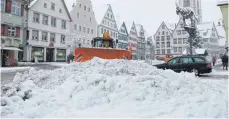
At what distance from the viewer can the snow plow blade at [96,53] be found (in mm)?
16094

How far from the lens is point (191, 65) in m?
15.6

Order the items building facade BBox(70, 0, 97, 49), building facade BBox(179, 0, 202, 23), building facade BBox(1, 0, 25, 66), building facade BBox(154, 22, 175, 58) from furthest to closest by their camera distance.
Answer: building facade BBox(179, 0, 202, 23) < building facade BBox(154, 22, 175, 58) < building facade BBox(70, 0, 97, 49) < building facade BBox(1, 0, 25, 66)

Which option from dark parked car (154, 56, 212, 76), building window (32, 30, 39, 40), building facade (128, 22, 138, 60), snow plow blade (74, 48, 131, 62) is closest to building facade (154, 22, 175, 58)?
building facade (128, 22, 138, 60)

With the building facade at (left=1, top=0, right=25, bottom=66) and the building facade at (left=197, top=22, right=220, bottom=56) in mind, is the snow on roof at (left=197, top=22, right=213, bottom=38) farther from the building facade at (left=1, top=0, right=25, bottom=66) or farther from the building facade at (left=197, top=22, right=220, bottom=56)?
the building facade at (left=1, top=0, right=25, bottom=66)

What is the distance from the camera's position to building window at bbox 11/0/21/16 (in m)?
30.0

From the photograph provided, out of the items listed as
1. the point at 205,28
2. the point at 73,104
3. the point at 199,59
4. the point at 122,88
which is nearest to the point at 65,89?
the point at 73,104

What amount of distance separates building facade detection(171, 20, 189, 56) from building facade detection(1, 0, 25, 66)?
196 ft

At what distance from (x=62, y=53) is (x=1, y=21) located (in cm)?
1561

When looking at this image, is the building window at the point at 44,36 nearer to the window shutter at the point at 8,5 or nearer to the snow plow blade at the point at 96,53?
the window shutter at the point at 8,5

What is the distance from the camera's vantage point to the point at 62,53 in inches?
1706

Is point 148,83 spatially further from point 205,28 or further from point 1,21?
point 205,28

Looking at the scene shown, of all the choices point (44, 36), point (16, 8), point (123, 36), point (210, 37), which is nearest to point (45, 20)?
point (44, 36)

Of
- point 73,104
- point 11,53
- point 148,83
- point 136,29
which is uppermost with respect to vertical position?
point 136,29

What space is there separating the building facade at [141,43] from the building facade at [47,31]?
45.7 meters
